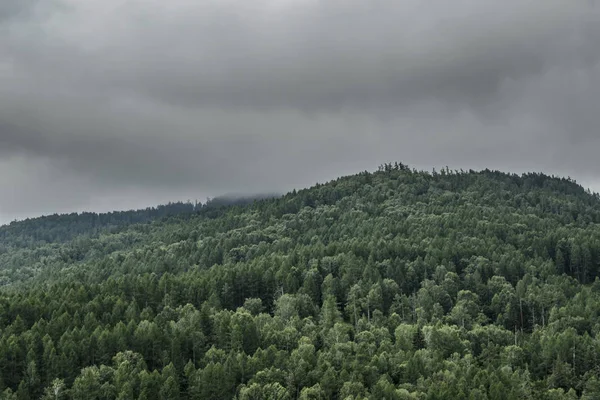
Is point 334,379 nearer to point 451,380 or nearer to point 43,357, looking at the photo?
point 451,380

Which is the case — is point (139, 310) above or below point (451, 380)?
above

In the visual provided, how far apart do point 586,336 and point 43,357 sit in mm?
133515

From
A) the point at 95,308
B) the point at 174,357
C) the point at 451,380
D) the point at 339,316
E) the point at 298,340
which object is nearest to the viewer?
the point at 451,380

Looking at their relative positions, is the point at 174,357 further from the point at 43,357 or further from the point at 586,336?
the point at 586,336

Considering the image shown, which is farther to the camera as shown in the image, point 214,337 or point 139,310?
point 139,310

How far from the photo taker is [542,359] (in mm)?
164625

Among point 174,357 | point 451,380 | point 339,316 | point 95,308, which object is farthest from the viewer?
point 339,316

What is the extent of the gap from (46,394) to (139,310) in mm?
50181

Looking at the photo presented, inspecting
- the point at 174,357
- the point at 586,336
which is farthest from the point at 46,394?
the point at 586,336

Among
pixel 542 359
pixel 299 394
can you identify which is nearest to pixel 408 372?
pixel 299 394

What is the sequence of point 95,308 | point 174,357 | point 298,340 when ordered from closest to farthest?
point 174,357 < point 298,340 < point 95,308

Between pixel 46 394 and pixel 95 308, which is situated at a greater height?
pixel 95 308

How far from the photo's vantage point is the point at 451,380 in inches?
5551

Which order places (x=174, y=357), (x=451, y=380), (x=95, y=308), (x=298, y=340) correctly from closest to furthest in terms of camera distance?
(x=451, y=380) < (x=174, y=357) < (x=298, y=340) < (x=95, y=308)
